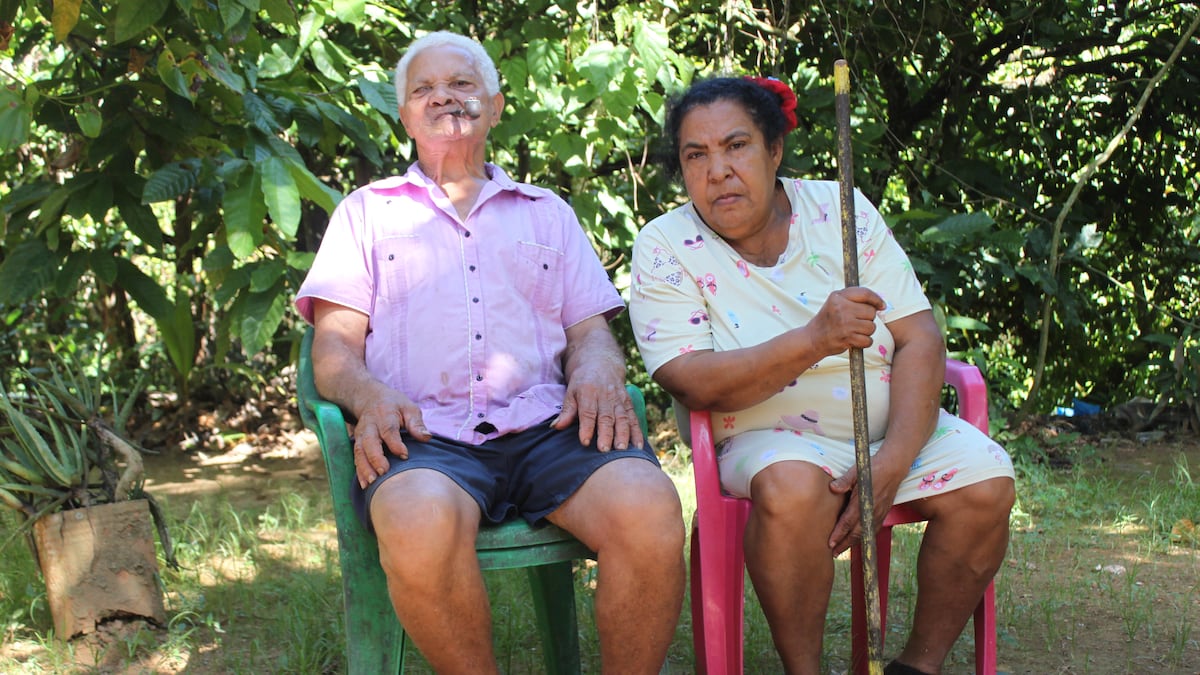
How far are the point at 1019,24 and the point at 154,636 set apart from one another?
3.97 m

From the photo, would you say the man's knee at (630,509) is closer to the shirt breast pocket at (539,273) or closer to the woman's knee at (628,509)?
the woman's knee at (628,509)

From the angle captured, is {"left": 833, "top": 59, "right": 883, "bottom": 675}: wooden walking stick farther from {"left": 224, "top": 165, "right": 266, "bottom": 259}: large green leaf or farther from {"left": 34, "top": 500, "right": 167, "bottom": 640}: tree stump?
{"left": 34, "top": 500, "right": 167, "bottom": 640}: tree stump

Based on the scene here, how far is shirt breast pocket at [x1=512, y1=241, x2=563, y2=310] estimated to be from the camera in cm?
247

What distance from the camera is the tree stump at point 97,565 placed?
278 centimetres

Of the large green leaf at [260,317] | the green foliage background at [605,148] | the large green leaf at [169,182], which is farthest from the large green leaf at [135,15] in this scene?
the large green leaf at [260,317]

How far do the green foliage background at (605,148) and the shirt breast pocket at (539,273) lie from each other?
67 centimetres

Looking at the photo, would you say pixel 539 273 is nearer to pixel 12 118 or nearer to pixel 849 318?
pixel 849 318

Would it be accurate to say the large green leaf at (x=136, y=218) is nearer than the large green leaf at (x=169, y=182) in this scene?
No

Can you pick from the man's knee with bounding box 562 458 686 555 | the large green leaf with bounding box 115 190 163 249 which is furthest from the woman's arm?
the large green leaf with bounding box 115 190 163 249

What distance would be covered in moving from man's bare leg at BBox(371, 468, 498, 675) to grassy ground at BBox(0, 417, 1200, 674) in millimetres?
701

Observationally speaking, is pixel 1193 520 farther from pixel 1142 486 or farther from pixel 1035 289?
pixel 1035 289

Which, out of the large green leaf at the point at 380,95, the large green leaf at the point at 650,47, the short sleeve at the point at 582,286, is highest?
the large green leaf at the point at 650,47

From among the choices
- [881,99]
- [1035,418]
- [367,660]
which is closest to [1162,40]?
[881,99]

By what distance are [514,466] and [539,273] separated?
453mm
